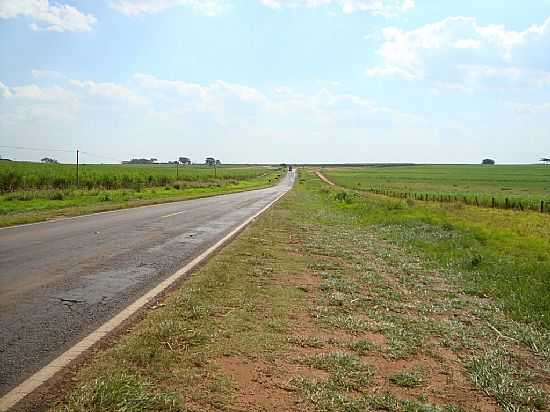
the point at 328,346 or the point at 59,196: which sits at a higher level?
the point at 59,196

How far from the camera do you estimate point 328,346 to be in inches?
206

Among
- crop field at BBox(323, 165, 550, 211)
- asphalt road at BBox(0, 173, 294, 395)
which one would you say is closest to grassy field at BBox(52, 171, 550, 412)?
asphalt road at BBox(0, 173, 294, 395)

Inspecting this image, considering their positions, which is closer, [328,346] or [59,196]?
[328,346]

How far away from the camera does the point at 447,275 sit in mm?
9617

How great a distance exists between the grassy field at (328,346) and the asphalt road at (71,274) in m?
0.65

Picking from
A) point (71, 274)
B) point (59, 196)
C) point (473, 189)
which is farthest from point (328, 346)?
point (473, 189)

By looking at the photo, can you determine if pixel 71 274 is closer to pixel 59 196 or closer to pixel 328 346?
pixel 328 346

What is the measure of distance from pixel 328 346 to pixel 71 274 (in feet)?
16.8

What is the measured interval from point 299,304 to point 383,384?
2.65m

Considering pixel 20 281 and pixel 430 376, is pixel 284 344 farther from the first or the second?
pixel 20 281

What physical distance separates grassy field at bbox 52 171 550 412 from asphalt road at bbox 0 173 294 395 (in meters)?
0.65

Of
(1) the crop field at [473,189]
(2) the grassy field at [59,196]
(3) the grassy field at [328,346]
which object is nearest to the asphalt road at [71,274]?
(3) the grassy field at [328,346]

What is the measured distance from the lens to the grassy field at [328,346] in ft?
12.8

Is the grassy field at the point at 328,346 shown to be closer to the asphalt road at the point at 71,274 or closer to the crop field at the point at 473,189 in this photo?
the asphalt road at the point at 71,274
